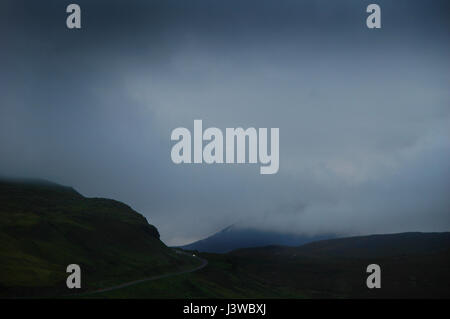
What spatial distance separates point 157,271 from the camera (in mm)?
160625

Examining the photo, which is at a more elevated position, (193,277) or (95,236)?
(95,236)

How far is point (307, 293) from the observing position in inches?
7589

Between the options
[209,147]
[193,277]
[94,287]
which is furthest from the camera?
[193,277]

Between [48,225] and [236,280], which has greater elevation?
[48,225]

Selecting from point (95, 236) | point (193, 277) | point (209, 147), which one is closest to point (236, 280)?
point (193, 277)
